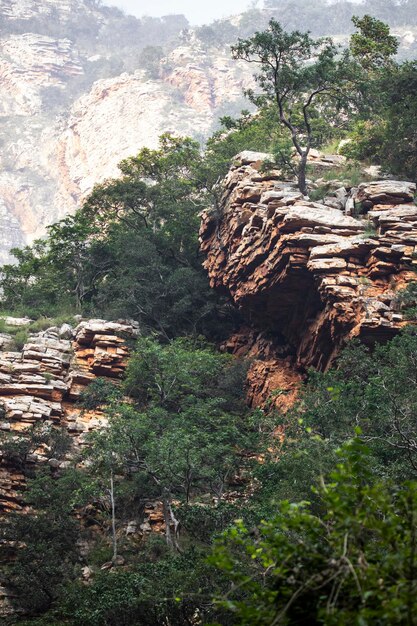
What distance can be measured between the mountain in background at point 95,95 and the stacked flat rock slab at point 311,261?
5698 centimetres

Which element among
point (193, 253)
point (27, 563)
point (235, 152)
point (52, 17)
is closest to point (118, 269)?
point (193, 253)

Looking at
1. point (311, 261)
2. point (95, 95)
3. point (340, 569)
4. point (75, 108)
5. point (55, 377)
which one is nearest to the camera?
point (340, 569)

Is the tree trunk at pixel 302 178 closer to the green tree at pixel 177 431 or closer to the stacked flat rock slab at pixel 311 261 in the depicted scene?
the stacked flat rock slab at pixel 311 261

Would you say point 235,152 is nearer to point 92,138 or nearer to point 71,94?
point 92,138

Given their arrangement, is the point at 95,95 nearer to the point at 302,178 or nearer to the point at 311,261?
the point at 302,178

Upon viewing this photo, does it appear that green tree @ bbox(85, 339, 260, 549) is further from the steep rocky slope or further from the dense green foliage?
the steep rocky slope

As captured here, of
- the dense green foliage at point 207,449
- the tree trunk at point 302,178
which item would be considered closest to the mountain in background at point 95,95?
the dense green foliage at point 207,449

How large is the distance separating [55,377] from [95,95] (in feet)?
261

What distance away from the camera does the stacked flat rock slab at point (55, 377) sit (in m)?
22.0

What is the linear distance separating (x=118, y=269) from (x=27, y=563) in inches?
687

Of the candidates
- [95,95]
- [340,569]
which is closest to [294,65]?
[340,569]

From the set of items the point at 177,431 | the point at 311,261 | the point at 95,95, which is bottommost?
the point at 177,431

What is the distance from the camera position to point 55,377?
25562mm

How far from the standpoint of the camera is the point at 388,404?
1728 centimetres
